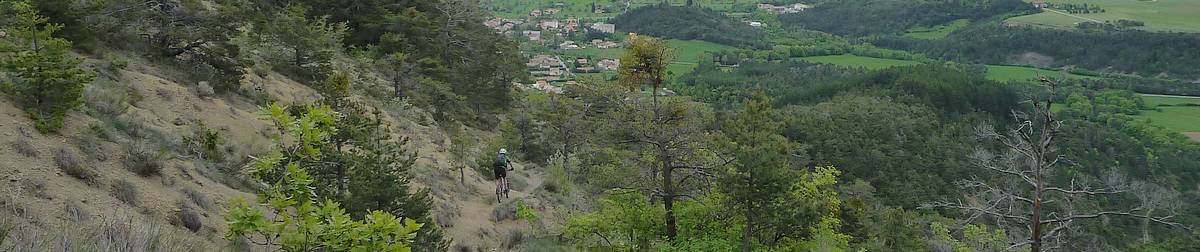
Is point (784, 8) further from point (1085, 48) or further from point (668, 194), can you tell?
point (668, 194)

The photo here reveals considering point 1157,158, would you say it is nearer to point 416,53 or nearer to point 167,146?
point 416,53

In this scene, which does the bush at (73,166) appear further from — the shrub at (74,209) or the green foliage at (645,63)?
the green foliage at (645,63)

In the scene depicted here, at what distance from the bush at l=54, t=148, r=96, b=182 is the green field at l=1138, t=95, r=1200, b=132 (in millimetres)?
78478

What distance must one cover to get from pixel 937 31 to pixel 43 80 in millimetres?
125185

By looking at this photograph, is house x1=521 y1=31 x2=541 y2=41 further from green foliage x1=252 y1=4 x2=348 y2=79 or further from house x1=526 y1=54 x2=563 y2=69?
green foliage x1=252 y1=4 x2=348 y2=79

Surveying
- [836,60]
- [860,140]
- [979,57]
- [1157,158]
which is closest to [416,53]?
[860,140]

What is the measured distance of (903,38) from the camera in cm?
11119

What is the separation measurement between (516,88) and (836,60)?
7136cm

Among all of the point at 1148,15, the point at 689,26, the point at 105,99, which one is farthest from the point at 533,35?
the point at 1148,15

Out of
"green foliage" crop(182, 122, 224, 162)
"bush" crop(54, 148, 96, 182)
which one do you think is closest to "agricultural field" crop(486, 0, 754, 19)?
"green foliage" crop(182, 122, 224, 162)

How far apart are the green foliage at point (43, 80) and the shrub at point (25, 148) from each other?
453 millimetres

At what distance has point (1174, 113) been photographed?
68312 millimetres

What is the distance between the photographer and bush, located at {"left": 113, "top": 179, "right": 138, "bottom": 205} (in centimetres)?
667

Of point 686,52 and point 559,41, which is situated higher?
point 559,41
